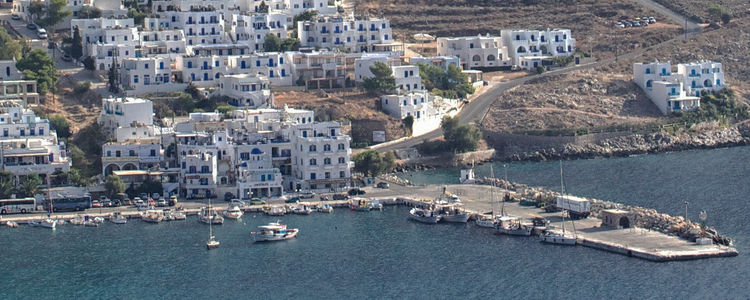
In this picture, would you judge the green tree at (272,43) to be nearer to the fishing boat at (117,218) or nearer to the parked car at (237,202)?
the parked car at (237,202)

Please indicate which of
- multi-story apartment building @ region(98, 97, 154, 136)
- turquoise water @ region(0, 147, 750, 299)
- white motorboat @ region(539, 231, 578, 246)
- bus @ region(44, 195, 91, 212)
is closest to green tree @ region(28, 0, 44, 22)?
multi-story apartment building @ region(98, 97, 154, 136)

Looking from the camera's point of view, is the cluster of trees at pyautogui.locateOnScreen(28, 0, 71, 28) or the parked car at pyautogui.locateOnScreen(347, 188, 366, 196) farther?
the cluster of trees at pyautogui.locateOnScreen(28, 0, 71, 28)

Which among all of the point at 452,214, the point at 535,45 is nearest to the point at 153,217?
the point at 452,214

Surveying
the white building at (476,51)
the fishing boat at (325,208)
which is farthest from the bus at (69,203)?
the white building at (476,51)

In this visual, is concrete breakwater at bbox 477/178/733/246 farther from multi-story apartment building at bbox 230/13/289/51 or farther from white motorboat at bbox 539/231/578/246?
multi-story apartment building at bbox 230/13/289/51

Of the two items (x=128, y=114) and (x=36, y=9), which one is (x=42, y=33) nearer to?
(x=36, y=9)
